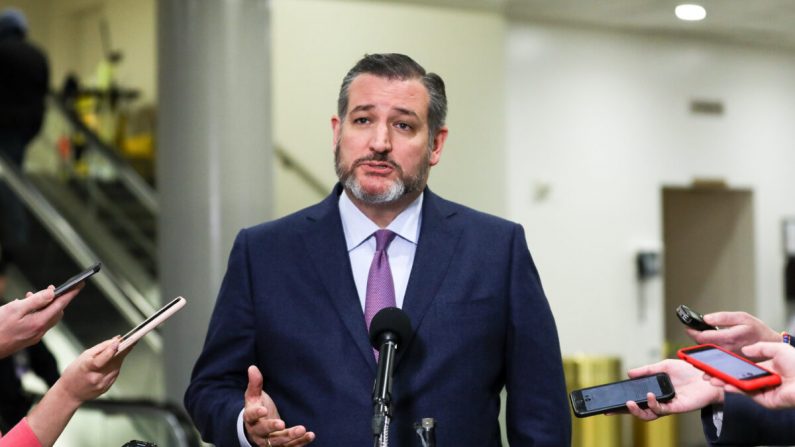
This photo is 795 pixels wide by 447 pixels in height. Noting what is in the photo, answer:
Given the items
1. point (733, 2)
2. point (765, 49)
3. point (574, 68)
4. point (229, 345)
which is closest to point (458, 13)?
point (574, 68)

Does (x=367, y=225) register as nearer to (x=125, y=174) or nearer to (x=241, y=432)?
(x=241, y=432)

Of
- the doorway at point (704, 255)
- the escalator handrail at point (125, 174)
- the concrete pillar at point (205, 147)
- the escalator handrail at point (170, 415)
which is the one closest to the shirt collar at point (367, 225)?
the escalator handrail at point (170, 415)

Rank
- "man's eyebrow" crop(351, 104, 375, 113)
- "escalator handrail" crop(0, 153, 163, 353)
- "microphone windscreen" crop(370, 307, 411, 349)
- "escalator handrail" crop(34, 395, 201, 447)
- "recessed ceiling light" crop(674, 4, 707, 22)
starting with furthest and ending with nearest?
"recessed ceiling light" crop(674, 4, 707, 22) < "escalator handrail" crop(0, 153, 163, 353) < "escalator handrail" crop(34, 395, 201, 447) < "man's eyebrow" crop(351, 104, 375, 113) < "microphone windscreen" crop(370, 307, 411, 349)

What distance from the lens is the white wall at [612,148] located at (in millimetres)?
10680

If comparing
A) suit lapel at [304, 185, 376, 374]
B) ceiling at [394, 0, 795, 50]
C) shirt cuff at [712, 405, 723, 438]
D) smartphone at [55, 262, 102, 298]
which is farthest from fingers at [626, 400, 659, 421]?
ceiling at [394, 0, 795, 50]

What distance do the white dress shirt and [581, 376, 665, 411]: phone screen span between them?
60 centimetres

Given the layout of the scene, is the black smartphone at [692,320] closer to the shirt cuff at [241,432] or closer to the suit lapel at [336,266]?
the suit lapel at [336,266]

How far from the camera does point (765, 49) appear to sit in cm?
1208

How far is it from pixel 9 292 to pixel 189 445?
Answer: 4.33m

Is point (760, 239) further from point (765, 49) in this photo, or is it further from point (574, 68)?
point (574, 68)

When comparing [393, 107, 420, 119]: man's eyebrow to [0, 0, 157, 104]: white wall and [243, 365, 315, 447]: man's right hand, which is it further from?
[0, 0, 157, 104]: white wall

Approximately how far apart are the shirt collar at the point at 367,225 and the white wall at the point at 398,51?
660 centimetres

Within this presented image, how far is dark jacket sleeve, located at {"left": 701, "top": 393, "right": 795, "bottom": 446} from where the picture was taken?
2238 millimetres

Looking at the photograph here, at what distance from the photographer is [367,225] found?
2914mm
